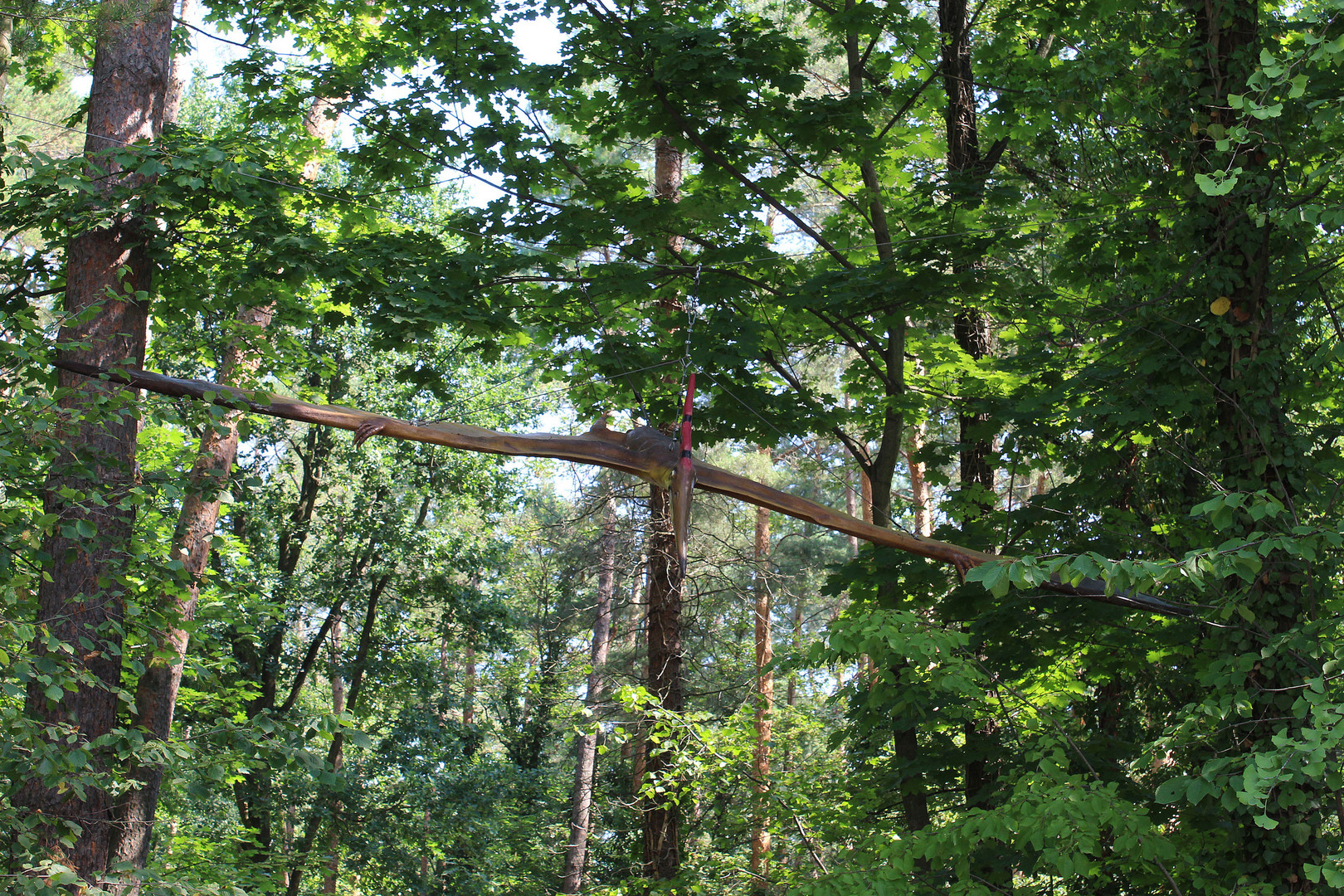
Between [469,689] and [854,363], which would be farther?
[469,689]

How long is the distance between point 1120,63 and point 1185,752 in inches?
143

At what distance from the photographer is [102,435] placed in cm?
571

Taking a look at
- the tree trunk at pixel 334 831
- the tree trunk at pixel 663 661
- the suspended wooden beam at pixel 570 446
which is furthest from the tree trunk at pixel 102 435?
the tree trunk at pixel 334 831

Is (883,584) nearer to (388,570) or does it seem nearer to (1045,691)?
(1045,691)

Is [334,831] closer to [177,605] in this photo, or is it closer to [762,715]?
[762,715]

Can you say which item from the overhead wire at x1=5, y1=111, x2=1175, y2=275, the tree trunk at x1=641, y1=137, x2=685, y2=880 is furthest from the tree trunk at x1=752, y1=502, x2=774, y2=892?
the overhead wire at x1=5, y1=111, x2=1175, y2=275

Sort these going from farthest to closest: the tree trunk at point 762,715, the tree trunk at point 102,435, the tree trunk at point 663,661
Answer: the tree trunk at point 663,661 → the tree trunk at point 762,715 → the tree trunk at point 102,435

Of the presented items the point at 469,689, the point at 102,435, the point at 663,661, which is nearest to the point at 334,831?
Answer: the point at 469,689

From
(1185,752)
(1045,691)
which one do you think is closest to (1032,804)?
(1185,752)

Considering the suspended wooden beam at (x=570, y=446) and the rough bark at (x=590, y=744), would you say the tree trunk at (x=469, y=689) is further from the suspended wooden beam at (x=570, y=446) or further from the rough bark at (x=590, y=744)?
the suspended wooden beam at (x=570, y=446)

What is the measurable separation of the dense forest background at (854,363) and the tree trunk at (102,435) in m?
0.03

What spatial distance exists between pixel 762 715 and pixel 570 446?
335 inches

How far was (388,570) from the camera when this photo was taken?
514 inches

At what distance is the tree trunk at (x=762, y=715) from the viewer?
8.23m
